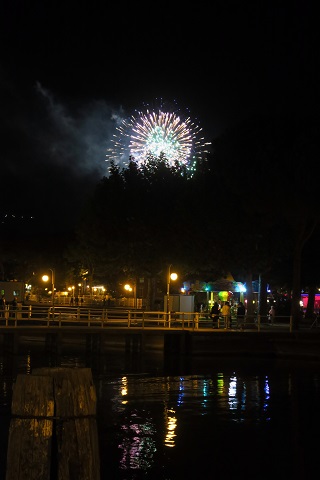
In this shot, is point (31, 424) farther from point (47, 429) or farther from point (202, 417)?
point (202, 417)

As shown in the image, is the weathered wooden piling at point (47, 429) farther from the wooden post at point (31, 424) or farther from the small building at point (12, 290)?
the small building at point (12, 290)

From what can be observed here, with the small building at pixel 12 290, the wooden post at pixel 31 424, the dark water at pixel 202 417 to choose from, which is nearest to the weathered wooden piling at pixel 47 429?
the wooden post at pixel 31 424

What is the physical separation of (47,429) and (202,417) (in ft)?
53.3

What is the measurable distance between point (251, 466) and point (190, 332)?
77.7 feet

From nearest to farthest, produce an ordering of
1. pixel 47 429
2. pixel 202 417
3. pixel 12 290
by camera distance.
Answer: pixel 47 429, pixel 202 417, pixel 12 290

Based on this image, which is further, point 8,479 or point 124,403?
point 124,403

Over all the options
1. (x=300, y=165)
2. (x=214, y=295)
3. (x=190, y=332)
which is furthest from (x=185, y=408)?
(x=214, y=295)

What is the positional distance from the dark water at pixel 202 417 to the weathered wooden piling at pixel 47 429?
29.1ft

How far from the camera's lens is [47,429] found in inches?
249

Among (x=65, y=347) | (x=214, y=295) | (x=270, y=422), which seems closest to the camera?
(x=270, y=422)

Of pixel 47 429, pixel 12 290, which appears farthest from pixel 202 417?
pixel 12 290

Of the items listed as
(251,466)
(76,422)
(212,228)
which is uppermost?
(212,228)

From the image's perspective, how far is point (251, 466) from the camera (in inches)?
650

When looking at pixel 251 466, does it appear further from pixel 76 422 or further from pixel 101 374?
pixel 101 374
